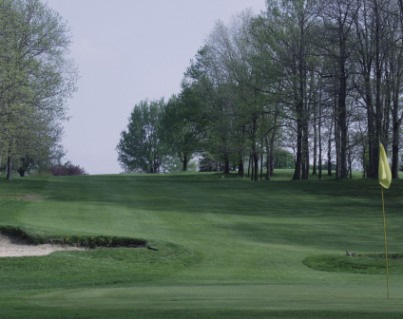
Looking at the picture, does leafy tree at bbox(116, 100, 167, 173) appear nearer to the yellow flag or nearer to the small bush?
the small bush

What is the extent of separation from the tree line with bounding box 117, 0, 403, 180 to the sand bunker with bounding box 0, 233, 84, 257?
29016 millimetres

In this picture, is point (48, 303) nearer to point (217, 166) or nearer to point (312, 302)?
point (312, 302)

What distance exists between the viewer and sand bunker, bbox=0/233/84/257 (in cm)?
2072

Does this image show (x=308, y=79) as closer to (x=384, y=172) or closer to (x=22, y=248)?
(x=22, y=248)

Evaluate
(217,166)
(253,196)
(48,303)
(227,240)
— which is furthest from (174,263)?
(217,166)

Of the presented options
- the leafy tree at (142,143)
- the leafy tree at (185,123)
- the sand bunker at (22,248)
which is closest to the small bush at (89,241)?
the sand bunker at (22,248)

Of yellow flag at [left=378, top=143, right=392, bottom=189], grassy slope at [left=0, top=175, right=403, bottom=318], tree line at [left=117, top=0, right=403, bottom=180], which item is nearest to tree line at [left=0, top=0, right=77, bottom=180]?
grassy slope at [left=0, top=175, right=403, bottom=318]

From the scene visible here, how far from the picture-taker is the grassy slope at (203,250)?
408 inches

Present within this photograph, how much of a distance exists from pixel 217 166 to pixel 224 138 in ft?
104

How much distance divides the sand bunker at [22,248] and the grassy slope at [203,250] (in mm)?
800

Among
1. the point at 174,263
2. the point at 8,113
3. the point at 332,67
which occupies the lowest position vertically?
the point at 174,263

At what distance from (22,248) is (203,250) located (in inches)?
236

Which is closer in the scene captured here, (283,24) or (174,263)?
(174,263)

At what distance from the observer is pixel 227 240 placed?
24391mm
